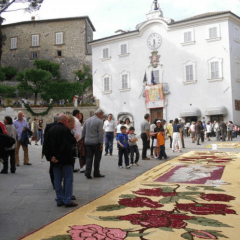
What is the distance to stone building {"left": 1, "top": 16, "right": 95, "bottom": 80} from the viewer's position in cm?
5106

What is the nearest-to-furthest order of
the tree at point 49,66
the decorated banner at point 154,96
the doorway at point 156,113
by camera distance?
1. the decorated banner at point 154,96
2. the doorway at point 156,113
3. the tree at point 49,66

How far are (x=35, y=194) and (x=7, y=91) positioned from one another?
42909 millimetres

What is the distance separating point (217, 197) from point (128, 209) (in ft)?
5.61

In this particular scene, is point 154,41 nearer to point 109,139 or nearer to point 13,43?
point 109,139

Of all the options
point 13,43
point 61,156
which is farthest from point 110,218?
point 13,43

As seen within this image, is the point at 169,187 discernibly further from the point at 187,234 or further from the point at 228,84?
the point at 228,84

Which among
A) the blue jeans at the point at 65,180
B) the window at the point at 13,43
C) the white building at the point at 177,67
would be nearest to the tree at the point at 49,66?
the window at the point at 13,43

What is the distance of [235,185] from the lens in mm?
6906

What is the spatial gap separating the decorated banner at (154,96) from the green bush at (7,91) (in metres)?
21.8

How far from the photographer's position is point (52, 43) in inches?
2052

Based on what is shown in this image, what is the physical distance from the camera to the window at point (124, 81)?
35.6m

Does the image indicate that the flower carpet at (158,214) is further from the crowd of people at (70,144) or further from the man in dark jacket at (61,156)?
the crowd of people at (70,144)

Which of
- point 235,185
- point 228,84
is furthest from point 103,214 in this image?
point 228,84

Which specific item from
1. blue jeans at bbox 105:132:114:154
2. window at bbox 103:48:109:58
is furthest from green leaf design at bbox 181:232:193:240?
window at bbox 103:48:109:58
